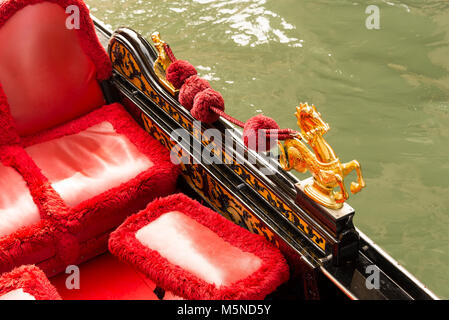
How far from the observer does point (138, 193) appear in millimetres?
1780

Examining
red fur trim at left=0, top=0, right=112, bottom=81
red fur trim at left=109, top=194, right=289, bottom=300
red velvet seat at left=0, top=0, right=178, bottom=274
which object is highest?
red fur trim at left=0, top=0, right=112, bottom=81

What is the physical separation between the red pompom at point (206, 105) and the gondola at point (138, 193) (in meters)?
0.05

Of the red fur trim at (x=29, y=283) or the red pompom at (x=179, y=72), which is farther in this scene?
the red pompom at (x=179, y=72)

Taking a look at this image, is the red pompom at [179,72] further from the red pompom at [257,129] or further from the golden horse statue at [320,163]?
the golden horse statue at [320,163]

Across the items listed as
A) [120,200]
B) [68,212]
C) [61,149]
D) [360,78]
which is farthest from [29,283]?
[360,78]

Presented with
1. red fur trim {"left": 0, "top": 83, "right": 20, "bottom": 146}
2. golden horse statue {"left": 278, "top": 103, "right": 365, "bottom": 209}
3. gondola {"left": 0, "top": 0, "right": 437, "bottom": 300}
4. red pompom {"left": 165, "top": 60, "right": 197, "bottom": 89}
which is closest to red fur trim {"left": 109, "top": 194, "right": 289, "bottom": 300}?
gondola {"left": 0, "top": 0, "right": 437, "bottom": 300}

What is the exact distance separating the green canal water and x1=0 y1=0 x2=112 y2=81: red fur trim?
77 cm

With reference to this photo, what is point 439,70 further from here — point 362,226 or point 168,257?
point 168,257

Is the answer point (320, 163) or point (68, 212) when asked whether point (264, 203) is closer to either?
point (320, 163)

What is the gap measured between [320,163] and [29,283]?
0.85 m

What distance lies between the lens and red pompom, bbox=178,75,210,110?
5.57 feet

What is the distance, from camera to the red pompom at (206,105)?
162cm

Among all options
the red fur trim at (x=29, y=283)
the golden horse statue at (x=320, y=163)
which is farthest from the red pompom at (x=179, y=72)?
the red fur trim at (x=29, y=283)

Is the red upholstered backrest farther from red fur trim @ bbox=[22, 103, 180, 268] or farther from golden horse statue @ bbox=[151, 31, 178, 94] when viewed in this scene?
golden horse statue @ bbox=[151, 31, 178, 94]
